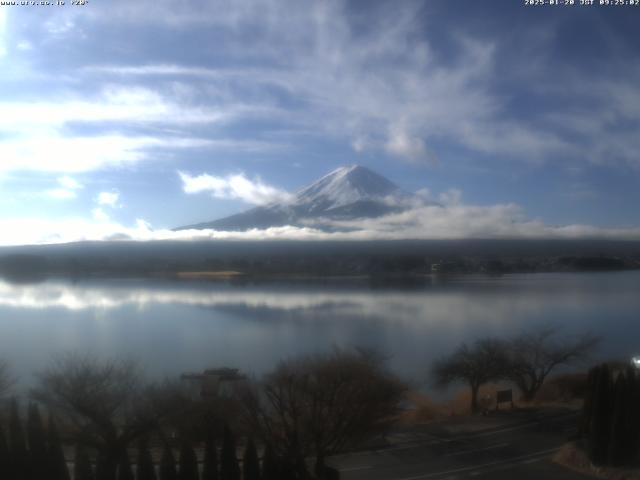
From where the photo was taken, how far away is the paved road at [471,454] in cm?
551

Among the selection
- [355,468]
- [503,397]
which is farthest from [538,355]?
[355,468]

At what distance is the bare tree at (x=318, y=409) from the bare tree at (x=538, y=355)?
414 centimetres

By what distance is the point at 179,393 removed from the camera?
22.3 ft

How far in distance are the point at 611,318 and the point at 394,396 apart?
38.3ft

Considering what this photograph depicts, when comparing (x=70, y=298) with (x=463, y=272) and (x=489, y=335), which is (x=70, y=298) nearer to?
(x=489, y=335)

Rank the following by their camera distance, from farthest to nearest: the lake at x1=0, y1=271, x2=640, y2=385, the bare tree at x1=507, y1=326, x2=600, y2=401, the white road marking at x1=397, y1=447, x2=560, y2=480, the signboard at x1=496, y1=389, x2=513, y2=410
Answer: the lake at x1=0, y1=271, x2=640, y2=385, the bare tree at x1=507, y1=326, x2=600, y2=401, the signboard at x1=496, y1=389, x2=513, y2=410, the white road marking at x1=397, y1=447, x2=560, y2=480

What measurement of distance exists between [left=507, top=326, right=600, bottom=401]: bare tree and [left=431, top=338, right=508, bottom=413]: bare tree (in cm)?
25

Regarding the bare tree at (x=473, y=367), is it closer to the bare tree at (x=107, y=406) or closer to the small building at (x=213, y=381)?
the small building at (x=213, y=381)

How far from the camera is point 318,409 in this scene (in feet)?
19.7

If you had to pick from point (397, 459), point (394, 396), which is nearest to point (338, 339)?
point (394, 396)

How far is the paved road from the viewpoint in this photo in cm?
551

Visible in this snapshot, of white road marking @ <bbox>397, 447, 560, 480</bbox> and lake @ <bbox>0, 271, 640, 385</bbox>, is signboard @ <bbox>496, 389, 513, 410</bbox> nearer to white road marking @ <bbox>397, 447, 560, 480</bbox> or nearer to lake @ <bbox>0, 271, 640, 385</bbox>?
lake @ <bbox>0, 271, 640, 385</bbox>

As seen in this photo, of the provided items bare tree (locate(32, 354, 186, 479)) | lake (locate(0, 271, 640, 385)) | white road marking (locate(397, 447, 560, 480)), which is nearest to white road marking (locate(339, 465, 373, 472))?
white road marking (locate(397, 447, 560, 480))

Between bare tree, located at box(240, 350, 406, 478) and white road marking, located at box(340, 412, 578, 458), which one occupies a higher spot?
bare tree, located at box(240, 350, 406, 478)
